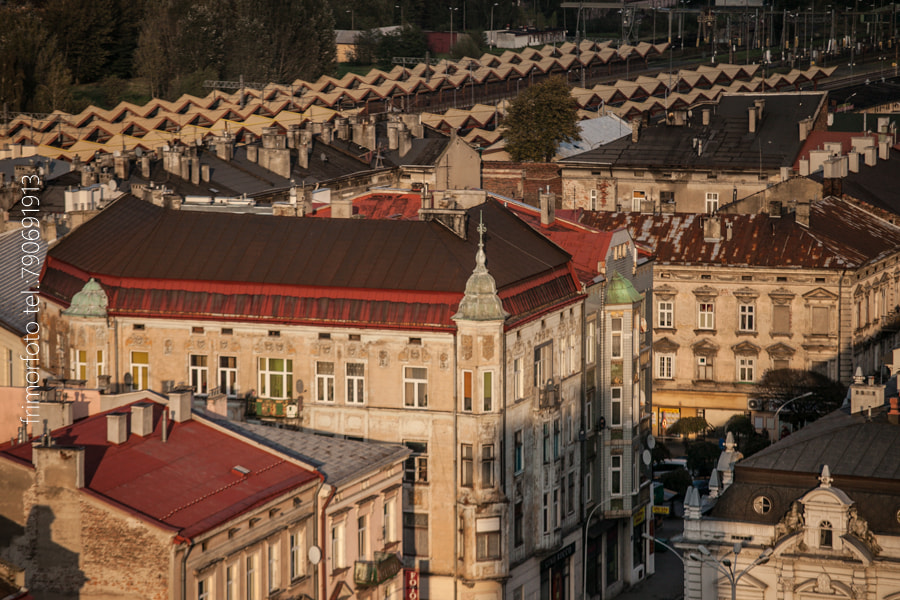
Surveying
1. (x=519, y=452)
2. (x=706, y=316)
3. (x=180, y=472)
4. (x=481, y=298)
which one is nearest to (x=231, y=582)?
(x=180, y=472)

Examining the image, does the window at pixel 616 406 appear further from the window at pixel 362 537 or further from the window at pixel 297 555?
the window at pixel 297 555

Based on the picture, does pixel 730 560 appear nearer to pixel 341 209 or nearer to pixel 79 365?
pixel 79 365

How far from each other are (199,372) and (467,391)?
37.2ft

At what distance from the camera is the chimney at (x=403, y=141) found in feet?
525

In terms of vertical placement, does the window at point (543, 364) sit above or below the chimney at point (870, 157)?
below

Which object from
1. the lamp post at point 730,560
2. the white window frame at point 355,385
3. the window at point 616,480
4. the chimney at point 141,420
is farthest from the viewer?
the window at point 616,480

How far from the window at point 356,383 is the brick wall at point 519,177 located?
8160 centimetres

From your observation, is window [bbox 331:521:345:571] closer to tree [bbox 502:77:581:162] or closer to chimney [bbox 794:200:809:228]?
chimney [bbox 794:200:809:228]

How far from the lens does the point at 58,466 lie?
61.2m

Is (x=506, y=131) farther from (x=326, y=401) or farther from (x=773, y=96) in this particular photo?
(x=326, y=401)

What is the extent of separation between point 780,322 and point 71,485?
71.0 m

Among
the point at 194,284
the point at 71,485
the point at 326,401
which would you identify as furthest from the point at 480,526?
the point at 71,485

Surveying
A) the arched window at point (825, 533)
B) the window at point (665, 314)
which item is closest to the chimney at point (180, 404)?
the arched window at point (825, 533)

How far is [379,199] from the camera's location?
10731 cm
